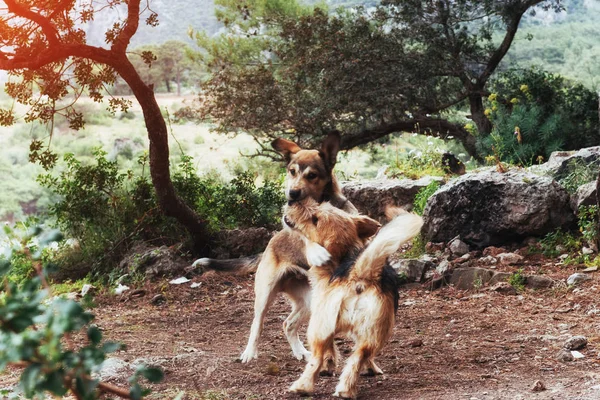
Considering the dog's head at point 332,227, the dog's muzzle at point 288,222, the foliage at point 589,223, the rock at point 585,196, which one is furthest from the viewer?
the rock at point 585,196

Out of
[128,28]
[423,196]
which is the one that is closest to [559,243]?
[423,196]

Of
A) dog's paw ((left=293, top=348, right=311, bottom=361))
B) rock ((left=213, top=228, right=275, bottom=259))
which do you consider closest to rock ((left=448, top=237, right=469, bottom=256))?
rock ((left=213, top=228, right=275, bottom=259))

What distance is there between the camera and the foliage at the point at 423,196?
29.0 feet

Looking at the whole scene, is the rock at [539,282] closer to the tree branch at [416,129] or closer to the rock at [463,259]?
the rock at [463,259]

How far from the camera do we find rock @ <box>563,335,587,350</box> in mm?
4617

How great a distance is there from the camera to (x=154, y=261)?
8445mm

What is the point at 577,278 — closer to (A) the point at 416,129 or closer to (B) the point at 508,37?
(A) the point at 416,129

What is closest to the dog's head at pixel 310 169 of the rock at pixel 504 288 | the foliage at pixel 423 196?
the rock at pixel 504 288

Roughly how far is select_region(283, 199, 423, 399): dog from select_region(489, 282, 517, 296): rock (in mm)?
2966

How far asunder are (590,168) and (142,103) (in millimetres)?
5169

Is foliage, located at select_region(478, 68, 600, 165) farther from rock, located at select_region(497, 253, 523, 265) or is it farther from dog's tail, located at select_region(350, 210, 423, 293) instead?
dog's tail, located at select_region(350, 210, 423, 293)

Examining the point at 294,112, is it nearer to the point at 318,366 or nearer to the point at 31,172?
the point at 318,366

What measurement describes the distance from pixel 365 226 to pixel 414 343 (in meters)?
1.39

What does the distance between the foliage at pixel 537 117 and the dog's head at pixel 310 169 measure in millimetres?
5987
